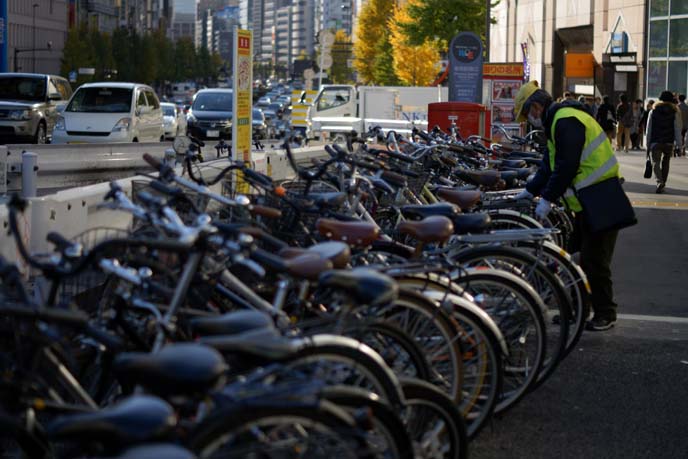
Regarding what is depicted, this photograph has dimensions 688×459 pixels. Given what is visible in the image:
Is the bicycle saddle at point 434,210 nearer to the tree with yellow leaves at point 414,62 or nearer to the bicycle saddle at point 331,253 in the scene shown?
the bicycle saddle at point 331,253

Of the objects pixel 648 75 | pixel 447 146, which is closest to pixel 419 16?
pixel 648 75

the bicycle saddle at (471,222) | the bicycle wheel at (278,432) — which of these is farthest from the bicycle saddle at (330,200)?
the bicycle wheel at (278,432)

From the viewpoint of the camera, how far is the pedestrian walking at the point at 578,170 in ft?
25.8

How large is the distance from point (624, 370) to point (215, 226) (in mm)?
3843

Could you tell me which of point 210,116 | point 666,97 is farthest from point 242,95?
point 210,116

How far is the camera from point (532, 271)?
614 cm

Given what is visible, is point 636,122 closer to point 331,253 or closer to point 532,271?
point 532,271

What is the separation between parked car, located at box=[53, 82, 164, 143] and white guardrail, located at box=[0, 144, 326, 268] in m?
5.69

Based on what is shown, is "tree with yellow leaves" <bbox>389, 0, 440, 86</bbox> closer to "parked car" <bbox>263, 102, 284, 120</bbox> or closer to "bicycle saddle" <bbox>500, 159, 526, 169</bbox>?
"parked car" <bbox>263, 102, 284, 120</bbox>

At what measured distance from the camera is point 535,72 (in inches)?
2274

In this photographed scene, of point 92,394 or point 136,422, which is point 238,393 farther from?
point 92,394

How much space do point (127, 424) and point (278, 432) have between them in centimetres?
60

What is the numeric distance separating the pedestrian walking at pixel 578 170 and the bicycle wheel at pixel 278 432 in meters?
Result: 4.81

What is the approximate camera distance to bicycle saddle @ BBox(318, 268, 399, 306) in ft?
12.5
